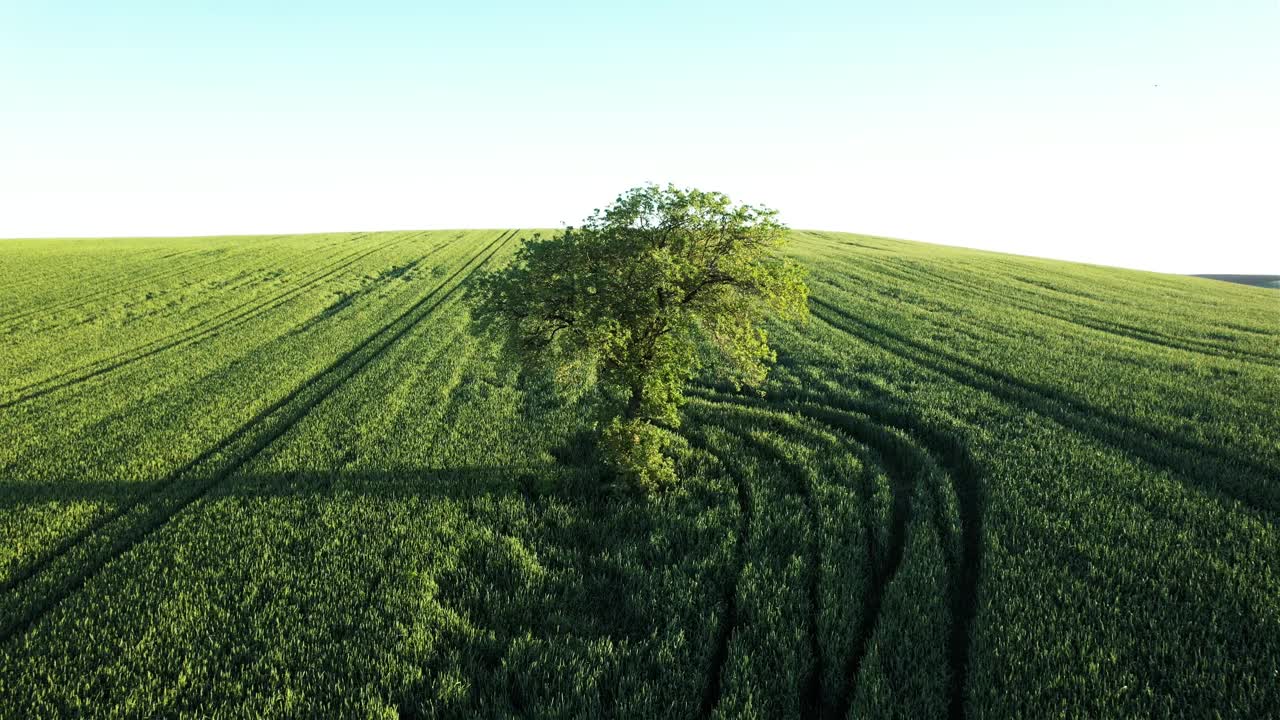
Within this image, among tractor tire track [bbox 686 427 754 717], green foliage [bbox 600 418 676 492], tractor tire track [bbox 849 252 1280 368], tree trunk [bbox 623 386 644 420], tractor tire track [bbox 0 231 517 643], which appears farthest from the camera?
tractor tire track [bbox 849 252 1280 368]

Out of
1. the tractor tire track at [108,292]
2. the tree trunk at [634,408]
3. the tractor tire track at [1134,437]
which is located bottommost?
the tractor tire track at [1134,437]

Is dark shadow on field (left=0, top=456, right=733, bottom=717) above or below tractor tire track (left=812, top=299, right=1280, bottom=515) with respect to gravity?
below

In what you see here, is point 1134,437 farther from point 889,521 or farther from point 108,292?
point 108,292

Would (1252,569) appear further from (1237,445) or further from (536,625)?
(536,625)

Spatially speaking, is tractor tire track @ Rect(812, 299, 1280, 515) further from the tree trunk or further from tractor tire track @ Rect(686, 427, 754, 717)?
the tree trunk

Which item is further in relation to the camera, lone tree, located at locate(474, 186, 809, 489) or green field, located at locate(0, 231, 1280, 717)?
lone tree, located at locate(474, 186, 809, 489)

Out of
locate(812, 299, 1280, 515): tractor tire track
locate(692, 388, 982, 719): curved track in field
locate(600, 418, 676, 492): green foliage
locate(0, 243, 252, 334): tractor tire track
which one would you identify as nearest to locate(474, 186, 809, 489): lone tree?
locate(600, 418, 676, 492): green foliage

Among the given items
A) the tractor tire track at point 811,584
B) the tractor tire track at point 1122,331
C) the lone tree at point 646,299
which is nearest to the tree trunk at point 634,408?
the lone tree at point 646,299

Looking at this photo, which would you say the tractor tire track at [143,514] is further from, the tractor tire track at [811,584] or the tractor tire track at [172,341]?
the tractor tire track at [811,584]
